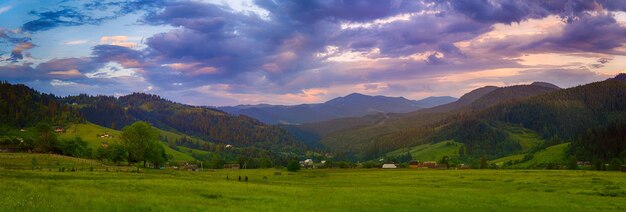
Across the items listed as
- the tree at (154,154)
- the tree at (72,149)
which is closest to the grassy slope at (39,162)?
the tree at (154,154)

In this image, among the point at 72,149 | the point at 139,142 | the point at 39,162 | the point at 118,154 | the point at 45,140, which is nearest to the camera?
the point at 39,162

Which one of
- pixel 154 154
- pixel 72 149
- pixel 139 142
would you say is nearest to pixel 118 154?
pixel 154 154

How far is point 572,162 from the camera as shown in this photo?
491 feet

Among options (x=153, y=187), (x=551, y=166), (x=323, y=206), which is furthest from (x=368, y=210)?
(x=551, y=166)

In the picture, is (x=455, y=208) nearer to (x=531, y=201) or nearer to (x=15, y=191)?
(x=531, y=201)

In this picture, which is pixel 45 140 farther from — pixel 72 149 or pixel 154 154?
pixel 154 154

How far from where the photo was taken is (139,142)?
130125 mm

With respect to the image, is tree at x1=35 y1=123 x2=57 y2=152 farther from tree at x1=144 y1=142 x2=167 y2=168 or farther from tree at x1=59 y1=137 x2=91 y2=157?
tree at x1=144 y1=142 x2=167 y2=168

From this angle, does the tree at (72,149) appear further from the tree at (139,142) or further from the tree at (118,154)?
the tree at (139,142)

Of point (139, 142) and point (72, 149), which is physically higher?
point (139, 142)

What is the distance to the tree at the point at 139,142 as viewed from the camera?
130000mm

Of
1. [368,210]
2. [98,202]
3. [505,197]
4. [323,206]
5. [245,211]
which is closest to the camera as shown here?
[98,202]

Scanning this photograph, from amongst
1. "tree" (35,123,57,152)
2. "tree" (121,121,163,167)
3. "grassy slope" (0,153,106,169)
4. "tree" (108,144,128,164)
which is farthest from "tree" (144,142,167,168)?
"tree" (35,123,57,152)

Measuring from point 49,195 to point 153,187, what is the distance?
55.4 ft
